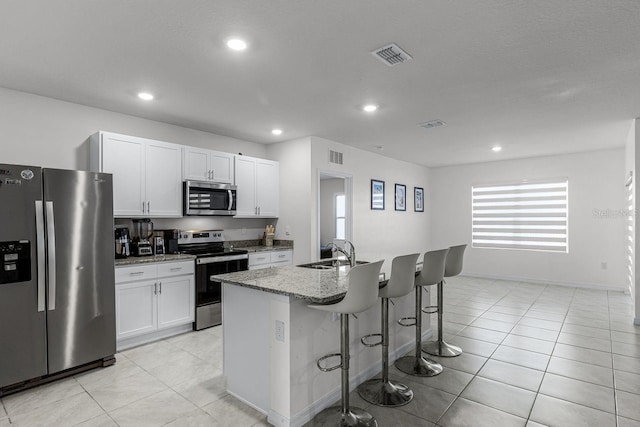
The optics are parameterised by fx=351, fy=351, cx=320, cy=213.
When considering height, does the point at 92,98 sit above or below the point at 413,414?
above

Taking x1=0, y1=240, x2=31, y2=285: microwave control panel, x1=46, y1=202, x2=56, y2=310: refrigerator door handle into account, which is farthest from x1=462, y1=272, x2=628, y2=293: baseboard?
x1=0, y1=240, x2=31, y2=285: microwave control panel

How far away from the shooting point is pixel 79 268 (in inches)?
121

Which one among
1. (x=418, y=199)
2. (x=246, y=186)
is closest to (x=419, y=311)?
(x=246, y=186)

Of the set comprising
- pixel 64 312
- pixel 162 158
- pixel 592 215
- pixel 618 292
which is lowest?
Result: pixel 618 292

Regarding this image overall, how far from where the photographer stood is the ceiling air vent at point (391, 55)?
259 centimetres

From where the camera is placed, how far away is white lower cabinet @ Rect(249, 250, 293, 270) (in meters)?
4.89

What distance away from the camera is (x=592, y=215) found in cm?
658

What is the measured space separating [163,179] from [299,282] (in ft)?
8.64

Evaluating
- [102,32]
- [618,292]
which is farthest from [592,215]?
[102,32]

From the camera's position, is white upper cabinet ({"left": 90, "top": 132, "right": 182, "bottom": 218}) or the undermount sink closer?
the undermount sink

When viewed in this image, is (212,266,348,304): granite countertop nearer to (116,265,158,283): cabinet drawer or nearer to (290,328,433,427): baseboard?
(290,328,433,427): baseboard

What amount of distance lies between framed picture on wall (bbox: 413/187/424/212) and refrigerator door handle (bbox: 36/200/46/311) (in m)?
6.83

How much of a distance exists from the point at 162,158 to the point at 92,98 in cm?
91

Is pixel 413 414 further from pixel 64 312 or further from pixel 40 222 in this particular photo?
pixel 40 222
